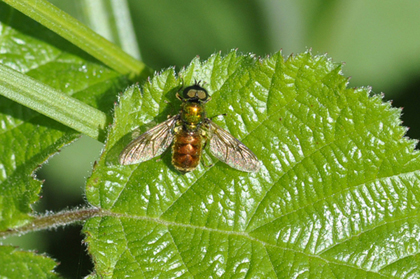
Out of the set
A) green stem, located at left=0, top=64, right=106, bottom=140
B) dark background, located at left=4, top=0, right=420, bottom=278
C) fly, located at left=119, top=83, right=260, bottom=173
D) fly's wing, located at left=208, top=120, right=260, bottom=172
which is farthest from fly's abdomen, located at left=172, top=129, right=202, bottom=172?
dark background, located at left=4, top=0, right=420, bottom=278

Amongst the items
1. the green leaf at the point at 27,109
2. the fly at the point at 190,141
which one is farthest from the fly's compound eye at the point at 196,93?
the green leaf at the point at 27,109

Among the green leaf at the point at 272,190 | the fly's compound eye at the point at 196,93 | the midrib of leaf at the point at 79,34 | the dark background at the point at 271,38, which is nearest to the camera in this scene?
the green leaf at the point at 272,190

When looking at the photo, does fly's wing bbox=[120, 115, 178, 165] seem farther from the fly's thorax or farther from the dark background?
the dark background

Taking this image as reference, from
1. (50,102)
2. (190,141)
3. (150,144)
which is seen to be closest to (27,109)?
(50,102)

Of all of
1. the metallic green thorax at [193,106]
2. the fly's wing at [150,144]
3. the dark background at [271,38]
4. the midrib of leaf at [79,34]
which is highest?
the dark background at [271,38]

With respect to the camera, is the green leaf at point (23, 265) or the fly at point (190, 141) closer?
the fly at point (190, 141)

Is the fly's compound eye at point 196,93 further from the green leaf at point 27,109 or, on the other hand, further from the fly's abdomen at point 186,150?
the green leaf at point 27,109
